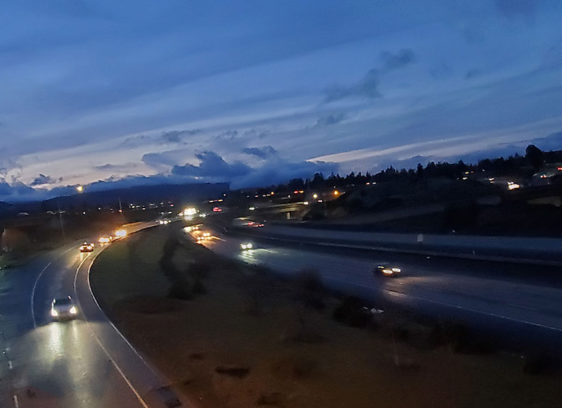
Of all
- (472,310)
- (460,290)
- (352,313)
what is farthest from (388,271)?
(472,310)

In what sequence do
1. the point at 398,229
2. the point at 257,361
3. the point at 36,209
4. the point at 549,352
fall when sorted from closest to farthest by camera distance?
the point at 549,352
the point at 257,361
the point at 398,229
the point at 36,209

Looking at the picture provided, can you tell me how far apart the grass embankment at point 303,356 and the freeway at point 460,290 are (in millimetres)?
1546

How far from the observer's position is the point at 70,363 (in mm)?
19891

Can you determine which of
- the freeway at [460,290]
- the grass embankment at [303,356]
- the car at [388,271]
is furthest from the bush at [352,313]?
the car at [388,271]

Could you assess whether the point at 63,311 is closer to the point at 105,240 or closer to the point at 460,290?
the point at 460,290

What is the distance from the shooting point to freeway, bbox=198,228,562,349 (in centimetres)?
2139

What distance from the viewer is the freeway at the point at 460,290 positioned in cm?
2139

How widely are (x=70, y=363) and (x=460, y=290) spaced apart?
46.7 ft

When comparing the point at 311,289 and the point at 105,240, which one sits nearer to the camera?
the point at 311,289

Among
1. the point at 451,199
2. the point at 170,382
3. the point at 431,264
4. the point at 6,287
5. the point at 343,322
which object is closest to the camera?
the point at 170,382

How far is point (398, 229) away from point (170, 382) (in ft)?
A: 129

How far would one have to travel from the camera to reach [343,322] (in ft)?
82.5

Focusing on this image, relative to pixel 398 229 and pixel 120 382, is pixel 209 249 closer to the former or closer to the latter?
pixel 398 229

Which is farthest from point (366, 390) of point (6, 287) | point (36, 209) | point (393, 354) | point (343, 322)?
point (36, 209)
